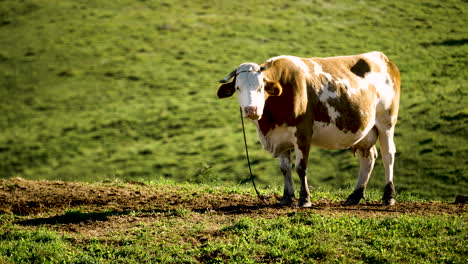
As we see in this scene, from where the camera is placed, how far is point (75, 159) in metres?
33.8

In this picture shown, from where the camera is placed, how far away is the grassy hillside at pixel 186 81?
29672mm

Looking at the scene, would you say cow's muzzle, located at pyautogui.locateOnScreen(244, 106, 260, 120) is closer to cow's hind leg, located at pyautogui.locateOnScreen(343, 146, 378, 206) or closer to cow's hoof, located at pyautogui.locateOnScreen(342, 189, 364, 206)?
cow's hoof, located at pyautogui.locateOnScreen(342, 189, 364, 206)

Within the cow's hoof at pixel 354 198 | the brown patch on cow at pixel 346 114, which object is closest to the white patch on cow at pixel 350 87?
the brown patch on cow at pixel 346 114

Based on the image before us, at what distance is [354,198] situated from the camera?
12.6 meters

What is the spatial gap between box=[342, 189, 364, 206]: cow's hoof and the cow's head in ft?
9.88

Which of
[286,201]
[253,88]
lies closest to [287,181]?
[286,201]

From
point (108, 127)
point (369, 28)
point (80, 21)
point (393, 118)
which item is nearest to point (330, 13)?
point (369, 28)

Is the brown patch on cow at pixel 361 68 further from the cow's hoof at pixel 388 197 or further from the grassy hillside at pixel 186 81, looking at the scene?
the grassy hillside at pixel 186 81

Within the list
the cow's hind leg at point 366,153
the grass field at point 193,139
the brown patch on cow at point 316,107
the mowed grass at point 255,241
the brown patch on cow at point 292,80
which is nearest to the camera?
the mowed grass at point 255,241

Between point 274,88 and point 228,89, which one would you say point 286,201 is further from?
point 228,89

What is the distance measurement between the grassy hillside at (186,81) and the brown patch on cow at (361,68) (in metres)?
7.75

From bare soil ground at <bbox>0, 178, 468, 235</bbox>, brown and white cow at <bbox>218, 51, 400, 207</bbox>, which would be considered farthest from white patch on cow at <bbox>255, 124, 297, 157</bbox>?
bare soil ground at <bbox>0, 178, 468, 235</bbox>

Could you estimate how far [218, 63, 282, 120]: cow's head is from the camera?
A: 10.8 m

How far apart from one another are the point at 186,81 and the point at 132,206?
31735 mm
